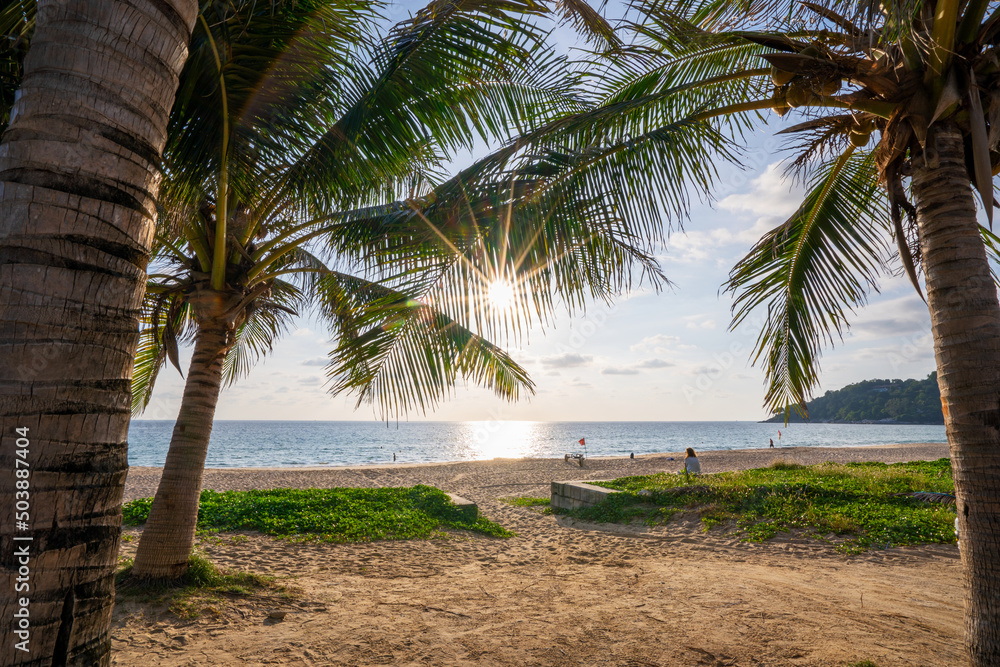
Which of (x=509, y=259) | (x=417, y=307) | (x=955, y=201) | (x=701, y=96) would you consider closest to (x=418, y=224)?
(x=417, y=307)

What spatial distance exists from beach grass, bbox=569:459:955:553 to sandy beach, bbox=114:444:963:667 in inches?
18.1

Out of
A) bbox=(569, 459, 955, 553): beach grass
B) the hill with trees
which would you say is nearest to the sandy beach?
bbox=(569, 459, 955, 553): beach grass

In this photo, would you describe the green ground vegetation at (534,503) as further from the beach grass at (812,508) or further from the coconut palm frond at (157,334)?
the coconut palm frond at (157,334)

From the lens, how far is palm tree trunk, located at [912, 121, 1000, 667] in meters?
2.92

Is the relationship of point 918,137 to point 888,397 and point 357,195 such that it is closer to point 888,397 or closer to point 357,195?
point 357,195

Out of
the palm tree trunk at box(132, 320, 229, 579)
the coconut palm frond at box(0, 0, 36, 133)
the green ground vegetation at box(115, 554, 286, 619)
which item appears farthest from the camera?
the palm tree trunk at box(132, 320, 229, 579)

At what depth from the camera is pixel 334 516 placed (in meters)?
9.73

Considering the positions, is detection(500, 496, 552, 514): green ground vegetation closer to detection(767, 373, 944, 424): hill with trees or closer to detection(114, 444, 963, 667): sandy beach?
detection(114, 444, 963, 667): sandy beach

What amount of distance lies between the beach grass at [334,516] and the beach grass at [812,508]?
10.3ft

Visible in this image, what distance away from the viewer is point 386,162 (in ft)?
17.2

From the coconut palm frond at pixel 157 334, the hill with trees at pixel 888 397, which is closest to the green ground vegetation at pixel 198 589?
the coconut palm frond at pixel 157 334

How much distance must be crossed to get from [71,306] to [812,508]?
10951mm

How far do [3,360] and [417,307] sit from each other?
3200 millimetres

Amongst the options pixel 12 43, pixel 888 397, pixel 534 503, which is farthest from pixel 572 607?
pixel 888 397
